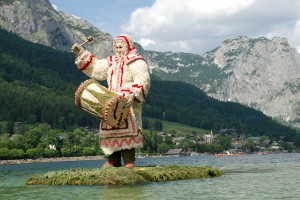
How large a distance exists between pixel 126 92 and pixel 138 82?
0.75 metres

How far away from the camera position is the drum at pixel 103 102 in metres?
18.0

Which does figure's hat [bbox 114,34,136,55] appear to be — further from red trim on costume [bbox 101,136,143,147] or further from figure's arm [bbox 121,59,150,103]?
red trim on costume [bbox 101,136,143,147]

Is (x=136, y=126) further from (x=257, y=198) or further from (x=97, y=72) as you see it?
(x=257, y=198)

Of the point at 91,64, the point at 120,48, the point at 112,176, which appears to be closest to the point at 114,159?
the point at 112,176

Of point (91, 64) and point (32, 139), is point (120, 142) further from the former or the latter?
point (32, 139)

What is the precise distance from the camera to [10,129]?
571ft

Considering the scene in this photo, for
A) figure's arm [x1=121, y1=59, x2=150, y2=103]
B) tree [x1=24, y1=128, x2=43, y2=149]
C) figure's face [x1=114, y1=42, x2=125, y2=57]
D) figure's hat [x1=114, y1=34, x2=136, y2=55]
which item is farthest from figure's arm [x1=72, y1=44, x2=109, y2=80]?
tree [x1=24, y1=128, x2=43, y2=149]

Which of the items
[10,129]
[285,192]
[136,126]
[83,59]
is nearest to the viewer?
[285,192]

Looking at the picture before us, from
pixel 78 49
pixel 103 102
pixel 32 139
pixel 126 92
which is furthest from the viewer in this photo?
pixel 32 139

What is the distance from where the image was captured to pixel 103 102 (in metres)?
17.9

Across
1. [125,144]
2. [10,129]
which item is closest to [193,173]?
[125,144]

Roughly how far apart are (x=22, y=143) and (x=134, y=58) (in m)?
129

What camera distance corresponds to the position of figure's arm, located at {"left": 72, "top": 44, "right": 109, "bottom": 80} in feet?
69.6

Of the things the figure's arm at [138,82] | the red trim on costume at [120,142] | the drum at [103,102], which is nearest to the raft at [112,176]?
the red trim on costume at [120,142]
